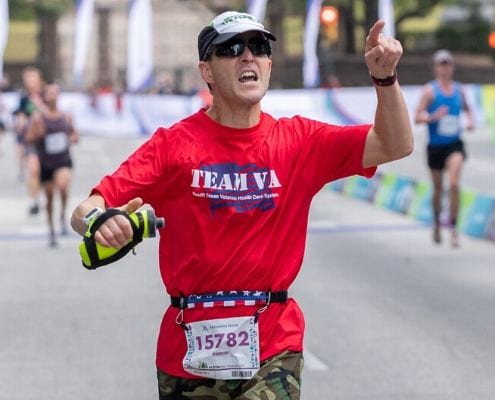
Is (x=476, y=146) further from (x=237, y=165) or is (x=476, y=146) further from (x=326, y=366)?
(x=237, y=165)

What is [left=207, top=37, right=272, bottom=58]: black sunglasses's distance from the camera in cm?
463

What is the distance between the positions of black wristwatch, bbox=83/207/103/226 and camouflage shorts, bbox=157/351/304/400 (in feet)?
2.51

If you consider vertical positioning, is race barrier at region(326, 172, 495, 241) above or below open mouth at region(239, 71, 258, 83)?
below

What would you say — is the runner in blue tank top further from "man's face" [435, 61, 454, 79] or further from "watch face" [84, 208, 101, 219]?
"watch face" [84, 208, 101, 219]

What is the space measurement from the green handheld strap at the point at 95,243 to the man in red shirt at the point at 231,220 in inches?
17.2

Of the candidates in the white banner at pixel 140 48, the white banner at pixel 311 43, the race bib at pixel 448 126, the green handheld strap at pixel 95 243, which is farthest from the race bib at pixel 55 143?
the white banner at pixel 311 43

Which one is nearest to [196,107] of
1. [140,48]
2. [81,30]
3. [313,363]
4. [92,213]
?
[140,48]

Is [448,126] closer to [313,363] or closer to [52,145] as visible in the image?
[52,145]

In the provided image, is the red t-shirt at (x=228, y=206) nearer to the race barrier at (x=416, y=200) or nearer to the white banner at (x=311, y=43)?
the race barrier at (x=416, y=200)

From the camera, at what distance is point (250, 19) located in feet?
15.4

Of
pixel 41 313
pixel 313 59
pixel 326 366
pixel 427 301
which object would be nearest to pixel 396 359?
pixel 326 366

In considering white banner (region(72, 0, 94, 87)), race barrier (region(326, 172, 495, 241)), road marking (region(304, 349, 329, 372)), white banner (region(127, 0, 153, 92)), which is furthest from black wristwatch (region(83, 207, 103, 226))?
white banner (region(72, 0, 94, 87))

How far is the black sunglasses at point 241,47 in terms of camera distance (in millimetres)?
4633

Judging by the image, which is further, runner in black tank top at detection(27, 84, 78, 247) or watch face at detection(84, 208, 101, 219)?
runner in black tank top at detection(27, 84, 78, 247)
